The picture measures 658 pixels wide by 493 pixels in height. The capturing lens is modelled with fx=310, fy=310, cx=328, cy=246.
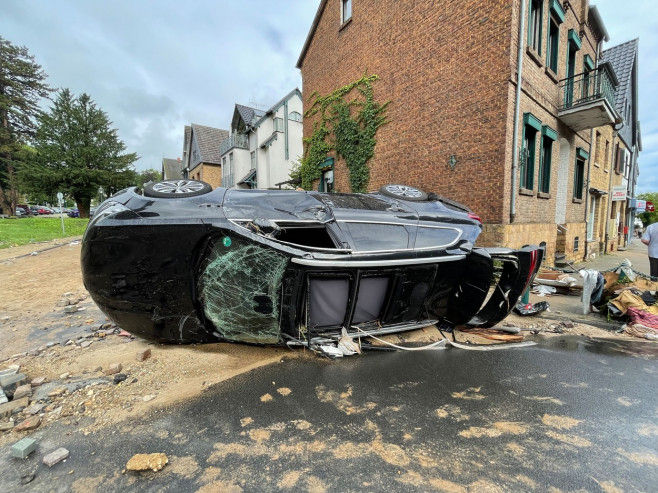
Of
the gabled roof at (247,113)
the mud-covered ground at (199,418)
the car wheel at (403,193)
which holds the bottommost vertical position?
the mud-covered ground at (199,418)

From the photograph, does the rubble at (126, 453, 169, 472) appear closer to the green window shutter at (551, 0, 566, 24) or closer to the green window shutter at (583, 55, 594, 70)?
the green window shutter at (551, 0, 566, 24)

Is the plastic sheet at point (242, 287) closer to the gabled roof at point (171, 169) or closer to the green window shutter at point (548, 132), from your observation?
the green window shutter at point (548, 132)

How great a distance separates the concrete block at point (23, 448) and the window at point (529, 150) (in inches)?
347

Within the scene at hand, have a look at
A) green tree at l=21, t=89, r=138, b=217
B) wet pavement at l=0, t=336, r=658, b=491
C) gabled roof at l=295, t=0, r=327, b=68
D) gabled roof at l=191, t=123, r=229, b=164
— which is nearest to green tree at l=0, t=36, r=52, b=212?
green tree at l=21, t=89, r=138, b=217

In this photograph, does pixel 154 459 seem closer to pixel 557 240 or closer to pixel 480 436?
pixel 480 436

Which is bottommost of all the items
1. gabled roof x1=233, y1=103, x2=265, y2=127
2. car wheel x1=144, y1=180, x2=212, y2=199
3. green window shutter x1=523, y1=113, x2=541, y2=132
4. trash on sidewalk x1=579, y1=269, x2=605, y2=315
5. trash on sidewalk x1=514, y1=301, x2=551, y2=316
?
trash on sidewalk x1=514, y1=301, x2=551, y2=316

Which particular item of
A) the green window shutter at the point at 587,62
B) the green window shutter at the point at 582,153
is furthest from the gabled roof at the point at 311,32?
the green window shutter at the point at 582,153

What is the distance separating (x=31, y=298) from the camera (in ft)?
17.8

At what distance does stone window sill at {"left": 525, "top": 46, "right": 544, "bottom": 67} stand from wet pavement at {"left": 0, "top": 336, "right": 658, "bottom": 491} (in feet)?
24.0

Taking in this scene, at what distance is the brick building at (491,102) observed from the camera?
271 inches

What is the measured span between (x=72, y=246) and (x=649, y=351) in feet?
51.1

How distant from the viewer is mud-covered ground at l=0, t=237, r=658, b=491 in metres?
1.75

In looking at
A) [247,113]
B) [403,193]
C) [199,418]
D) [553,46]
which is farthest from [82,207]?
[553,46]

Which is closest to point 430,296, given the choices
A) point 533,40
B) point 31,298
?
point 31,298
